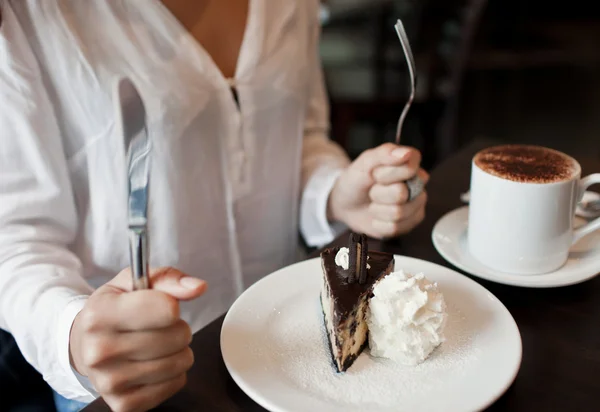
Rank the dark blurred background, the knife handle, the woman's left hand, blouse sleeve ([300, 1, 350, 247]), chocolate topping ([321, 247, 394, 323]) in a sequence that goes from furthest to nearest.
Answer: the dark blurred background, blouse sleeve ([300, 1, 350, 247]), the woman's left hand, chocolate topping ([321, 247, 394, 323]), the knife handle

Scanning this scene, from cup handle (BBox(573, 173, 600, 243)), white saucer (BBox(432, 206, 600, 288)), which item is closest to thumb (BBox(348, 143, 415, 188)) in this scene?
white saucer (BBox(432, 206, 600, 288))

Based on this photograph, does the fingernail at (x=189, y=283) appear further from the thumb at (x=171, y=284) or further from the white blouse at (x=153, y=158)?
the white blouse at (x=153, y=158)

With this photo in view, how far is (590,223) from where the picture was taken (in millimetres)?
708

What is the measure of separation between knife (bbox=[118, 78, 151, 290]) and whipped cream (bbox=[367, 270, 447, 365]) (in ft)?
0.76

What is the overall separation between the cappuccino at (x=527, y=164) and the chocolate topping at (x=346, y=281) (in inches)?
6.8

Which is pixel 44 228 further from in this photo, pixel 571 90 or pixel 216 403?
pixel 571 90

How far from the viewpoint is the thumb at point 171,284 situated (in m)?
0.48

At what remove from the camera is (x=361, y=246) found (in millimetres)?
594

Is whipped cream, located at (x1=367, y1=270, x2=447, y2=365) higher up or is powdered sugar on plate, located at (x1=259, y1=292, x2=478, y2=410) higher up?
whipped cream, located at (x1=367, y1=270, x2=447, y2=365)

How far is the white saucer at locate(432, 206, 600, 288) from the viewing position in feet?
2.18

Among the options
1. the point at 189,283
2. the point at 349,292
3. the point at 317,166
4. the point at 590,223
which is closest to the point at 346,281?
the point at 349,292

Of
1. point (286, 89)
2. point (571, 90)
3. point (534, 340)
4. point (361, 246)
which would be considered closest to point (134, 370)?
point (361, 246)

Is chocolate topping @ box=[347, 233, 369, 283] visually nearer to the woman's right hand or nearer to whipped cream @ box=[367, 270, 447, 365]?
whipped cream @ box=[367, 270, 447, 365]

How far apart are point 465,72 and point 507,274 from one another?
2.69m
